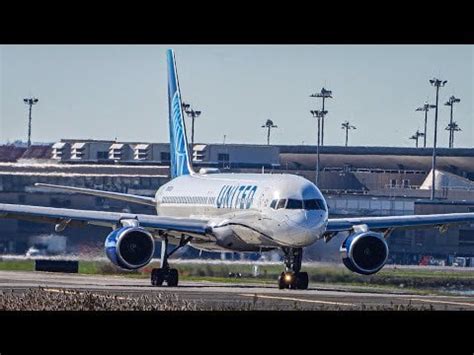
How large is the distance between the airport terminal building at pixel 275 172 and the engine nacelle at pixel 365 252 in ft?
68.1

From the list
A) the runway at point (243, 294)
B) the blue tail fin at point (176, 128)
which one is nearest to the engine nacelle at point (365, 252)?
the runway at point (243, 294)

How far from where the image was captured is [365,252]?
5397 cm

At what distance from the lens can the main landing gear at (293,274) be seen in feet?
172

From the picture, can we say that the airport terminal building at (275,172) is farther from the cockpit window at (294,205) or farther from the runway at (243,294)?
the cockpit window at (294,205)

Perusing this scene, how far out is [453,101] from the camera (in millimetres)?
161125

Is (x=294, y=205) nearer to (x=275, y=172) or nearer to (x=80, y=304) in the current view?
(x=80, y=304)

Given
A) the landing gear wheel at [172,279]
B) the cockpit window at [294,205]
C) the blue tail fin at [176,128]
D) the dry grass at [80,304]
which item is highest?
the blue tail fin at [176,128]

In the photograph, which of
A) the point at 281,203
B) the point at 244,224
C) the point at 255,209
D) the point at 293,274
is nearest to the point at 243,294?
the point at 281,203
